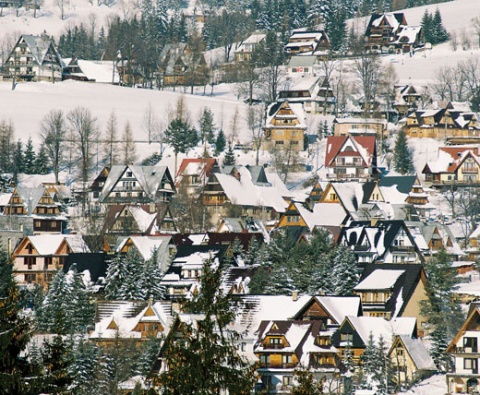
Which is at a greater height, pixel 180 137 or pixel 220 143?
pixel 180 137

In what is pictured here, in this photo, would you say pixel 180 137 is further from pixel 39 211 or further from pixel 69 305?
pixel 69 305

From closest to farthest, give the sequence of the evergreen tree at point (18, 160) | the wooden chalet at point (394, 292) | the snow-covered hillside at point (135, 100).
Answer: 1. the wooden chalet at point (394, 292)
2. the evergreen tree at point (18, 160)
3. the snow-covered hillside at point (135, 100)

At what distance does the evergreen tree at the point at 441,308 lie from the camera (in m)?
63.4

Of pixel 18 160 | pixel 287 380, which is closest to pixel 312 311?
pixel 287 380

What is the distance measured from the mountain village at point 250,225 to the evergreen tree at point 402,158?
0.59 feet

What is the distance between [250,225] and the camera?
305ft

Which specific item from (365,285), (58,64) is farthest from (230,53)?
(365,285)

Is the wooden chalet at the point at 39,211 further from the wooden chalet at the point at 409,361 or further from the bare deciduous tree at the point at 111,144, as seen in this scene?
the wooden chalet at the point at 409,361

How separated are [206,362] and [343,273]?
50118 millimetres

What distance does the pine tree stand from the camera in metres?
71.7

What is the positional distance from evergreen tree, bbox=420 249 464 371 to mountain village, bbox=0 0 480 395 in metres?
0.12

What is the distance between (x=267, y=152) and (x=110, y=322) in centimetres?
4992

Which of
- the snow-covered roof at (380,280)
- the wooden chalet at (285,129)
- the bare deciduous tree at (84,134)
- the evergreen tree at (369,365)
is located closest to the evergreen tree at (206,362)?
the evergreen tree at (369,365)

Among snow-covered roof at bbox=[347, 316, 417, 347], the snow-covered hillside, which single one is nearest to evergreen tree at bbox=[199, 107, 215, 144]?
the snow-covered hillside
